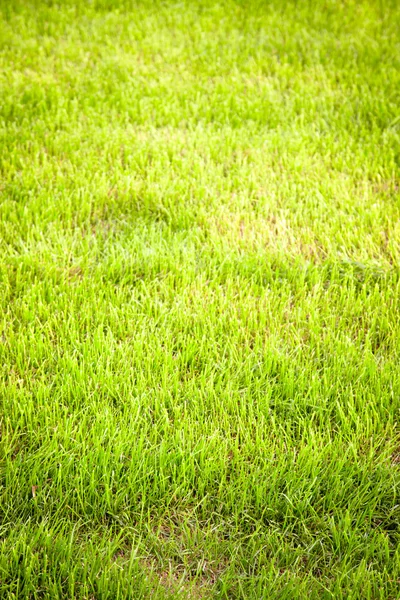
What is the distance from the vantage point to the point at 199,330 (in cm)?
277

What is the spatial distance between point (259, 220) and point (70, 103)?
2.08 meters

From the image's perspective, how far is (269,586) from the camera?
6.08 feet

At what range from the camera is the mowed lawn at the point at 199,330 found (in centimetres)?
198

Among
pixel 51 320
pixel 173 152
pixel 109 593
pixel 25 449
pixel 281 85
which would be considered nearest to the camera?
pixel 109 593

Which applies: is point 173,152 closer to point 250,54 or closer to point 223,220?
point 223,220

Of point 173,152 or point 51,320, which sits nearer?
point 51,320

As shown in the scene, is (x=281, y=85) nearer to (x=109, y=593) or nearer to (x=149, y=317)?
(x=149, y=317)

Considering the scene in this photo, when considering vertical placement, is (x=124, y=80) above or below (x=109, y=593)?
above

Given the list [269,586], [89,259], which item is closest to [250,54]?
[89,259]

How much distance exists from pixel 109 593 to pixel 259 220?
228cm

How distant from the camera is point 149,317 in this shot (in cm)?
285

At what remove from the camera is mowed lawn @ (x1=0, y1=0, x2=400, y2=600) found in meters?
1.98

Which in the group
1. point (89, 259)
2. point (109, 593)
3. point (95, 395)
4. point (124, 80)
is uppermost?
point (124, 80)

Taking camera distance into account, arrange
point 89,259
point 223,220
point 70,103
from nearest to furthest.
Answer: point 89,259, point 223,220, point 70,103
